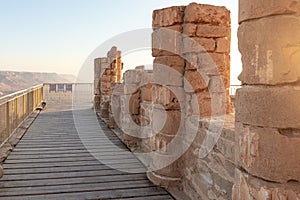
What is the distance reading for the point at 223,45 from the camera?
182 inches

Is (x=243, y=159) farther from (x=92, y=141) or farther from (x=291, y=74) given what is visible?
(x=92, y=141)

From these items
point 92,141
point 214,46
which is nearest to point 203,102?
point 214,46

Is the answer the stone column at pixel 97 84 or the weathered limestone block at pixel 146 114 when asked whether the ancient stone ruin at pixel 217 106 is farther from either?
the stone column at pixel 97 84

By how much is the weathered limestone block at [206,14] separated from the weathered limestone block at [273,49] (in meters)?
2.19

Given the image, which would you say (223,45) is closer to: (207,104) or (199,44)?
(199,44)

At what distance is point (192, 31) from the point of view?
449 centimetres

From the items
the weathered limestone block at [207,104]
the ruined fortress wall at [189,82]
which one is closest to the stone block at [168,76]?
the ruined fortress wall at [189,82]

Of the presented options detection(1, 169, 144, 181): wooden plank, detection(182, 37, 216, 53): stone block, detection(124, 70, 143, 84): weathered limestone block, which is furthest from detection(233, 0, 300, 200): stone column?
detection(124, 70, 143, 84): weathered limestone block

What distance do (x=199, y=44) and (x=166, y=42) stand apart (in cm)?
57

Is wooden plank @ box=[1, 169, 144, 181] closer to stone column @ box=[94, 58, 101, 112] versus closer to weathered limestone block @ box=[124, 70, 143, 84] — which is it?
weathered limestone block @ box=[124, 70, 143, 84]

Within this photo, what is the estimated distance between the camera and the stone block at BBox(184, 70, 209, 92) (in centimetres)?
454

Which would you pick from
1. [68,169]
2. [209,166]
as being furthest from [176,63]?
[68,169]

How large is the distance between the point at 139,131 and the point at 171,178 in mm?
2791

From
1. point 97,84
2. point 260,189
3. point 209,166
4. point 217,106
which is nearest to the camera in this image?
point 260,189
